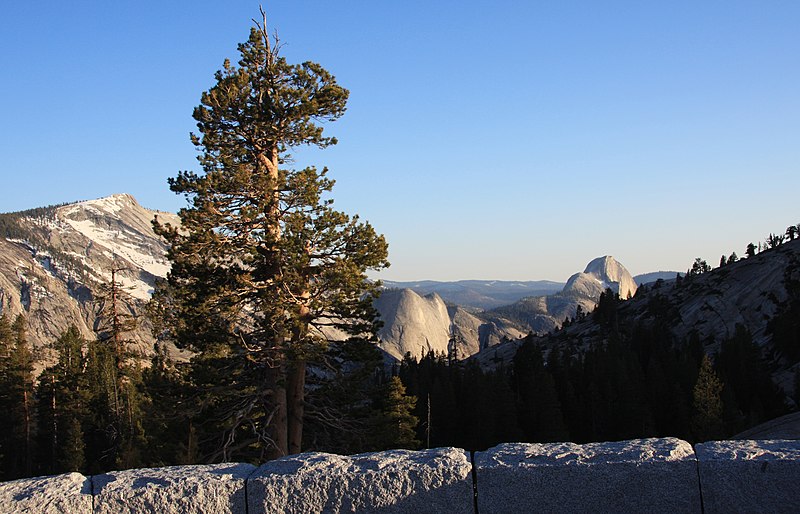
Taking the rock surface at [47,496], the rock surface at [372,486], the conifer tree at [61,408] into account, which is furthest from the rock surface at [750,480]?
the conifer tree at [61,408]

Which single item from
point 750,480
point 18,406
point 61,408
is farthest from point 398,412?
point 750,480

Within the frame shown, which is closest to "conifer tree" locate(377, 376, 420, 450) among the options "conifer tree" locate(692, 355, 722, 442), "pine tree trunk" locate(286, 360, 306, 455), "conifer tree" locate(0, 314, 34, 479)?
"conifer tree" locate(692, 355, 722, 442)

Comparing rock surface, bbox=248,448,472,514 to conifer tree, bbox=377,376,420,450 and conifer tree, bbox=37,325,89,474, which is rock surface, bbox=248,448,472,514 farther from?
conifer tree, bbox=37,325,89,474

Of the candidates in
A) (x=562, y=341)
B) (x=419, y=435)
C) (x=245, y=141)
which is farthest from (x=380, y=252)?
(x=562, y=341)

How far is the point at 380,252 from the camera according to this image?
22781mm

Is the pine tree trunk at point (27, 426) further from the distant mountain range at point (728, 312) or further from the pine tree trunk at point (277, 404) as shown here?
the distant mountain range at point (728, 312)

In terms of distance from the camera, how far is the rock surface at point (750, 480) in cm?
684

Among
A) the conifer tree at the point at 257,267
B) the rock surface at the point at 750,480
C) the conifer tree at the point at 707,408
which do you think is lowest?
the conifer tree at the point at 707,408

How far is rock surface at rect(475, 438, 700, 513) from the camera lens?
7098 millimetres

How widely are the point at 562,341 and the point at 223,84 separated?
11893cm

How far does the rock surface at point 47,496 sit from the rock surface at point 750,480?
6868 mm

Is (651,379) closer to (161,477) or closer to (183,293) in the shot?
(183,293)

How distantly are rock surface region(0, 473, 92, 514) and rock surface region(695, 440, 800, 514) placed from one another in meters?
6.87

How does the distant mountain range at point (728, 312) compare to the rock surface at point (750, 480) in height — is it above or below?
above
